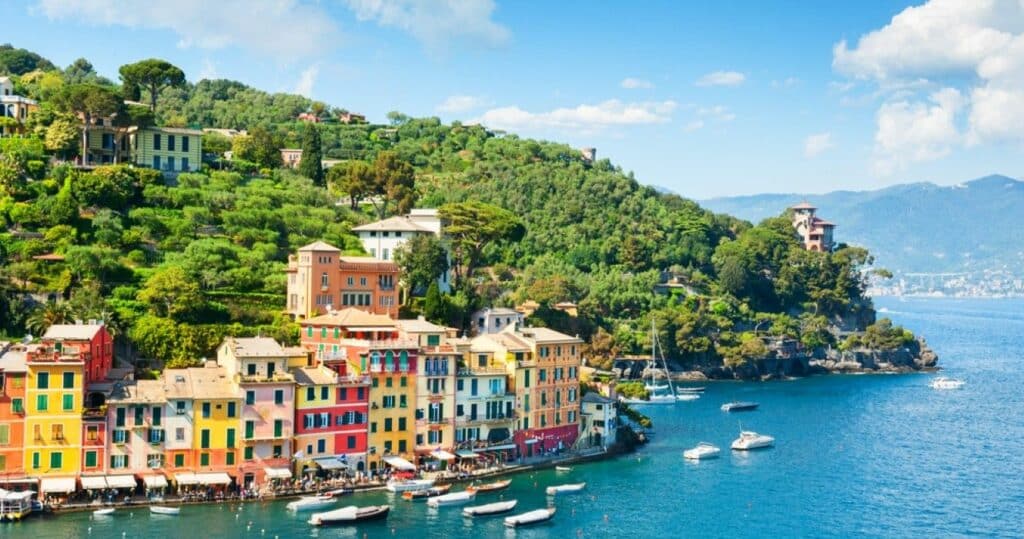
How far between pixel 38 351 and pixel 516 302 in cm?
6294

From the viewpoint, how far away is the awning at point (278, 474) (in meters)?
62.5

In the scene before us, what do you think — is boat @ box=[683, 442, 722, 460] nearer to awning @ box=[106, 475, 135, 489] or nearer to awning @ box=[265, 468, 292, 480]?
awning @ box=[265, 468, 292, 480]

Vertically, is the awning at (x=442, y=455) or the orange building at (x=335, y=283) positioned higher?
the orange building at (x=335, y=283)

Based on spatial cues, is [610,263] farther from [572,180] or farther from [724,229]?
[724,229]

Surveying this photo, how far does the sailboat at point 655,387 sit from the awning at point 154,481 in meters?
48.1

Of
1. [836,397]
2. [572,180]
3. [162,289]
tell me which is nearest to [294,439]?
[162,289]

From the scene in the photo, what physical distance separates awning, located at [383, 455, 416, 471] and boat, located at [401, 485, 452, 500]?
2.57 m

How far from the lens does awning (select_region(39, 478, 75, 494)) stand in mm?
57875

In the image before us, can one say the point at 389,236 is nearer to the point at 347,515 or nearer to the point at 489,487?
the point at 489,487

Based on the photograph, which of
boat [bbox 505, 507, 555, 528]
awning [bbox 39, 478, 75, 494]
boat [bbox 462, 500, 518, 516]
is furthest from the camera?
boat [bbox 462, 500, 518, 516]

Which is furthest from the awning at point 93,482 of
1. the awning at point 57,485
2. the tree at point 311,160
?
the tree at point 311,160

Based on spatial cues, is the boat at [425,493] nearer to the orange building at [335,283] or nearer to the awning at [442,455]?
the awning at [442,455]

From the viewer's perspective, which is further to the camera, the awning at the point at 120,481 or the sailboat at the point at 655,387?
the sailboat at the point at 655,387

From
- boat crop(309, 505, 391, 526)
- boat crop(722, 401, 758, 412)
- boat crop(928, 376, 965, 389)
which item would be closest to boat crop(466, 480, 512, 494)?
boat crop(309, 505, 391, 526)
